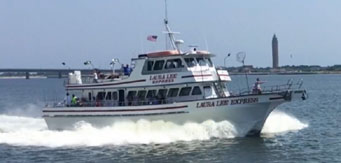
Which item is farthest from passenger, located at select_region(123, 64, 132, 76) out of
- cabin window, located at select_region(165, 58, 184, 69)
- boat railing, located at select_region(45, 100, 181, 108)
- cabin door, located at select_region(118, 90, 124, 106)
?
cabin window, located at select_region(165, 58, 184, 69)

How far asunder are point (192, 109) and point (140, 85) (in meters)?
3.80

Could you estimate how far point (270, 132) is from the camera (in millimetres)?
34750

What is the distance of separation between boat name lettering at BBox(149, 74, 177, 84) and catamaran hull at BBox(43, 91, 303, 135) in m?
1.66

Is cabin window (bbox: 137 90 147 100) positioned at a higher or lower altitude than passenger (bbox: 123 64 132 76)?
lower

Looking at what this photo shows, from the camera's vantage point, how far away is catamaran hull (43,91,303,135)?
101 ft

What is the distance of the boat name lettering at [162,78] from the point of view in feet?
105

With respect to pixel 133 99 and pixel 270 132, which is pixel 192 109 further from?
pixel 270 132

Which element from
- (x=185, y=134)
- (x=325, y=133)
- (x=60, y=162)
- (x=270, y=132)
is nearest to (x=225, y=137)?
(x=185, y=134)

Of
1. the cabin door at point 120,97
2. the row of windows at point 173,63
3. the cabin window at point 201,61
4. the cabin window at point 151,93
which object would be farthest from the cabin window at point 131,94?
the cabin window at point 201,61

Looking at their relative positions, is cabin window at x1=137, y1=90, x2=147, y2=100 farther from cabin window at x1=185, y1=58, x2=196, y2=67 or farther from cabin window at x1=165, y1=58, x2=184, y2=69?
cabin window at x1=185, y1=58, x2=196, y2=67

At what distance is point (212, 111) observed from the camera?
30.9m

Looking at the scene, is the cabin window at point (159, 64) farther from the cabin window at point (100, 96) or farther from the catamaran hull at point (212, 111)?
the cabin window at point (100, 96)

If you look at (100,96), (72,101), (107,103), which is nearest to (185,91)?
(107,103)

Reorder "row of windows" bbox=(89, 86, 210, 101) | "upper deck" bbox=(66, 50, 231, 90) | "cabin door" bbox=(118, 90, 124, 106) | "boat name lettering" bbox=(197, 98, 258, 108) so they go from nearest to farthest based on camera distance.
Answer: "boat name lettering" bbox=(197, 98, 258, 108) → "upper deck" bbox=(66, 50, 231, 90) → "row of windows" bbox=(89, 86, 210, 101) → "cabin door" bbox=(118, 90, 124, 106)
